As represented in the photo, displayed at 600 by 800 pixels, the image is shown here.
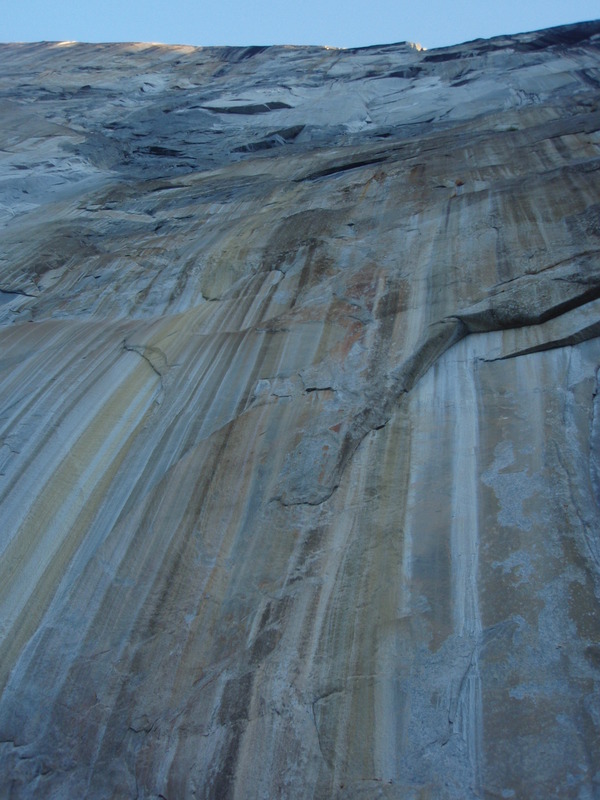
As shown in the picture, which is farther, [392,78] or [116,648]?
[392,78]

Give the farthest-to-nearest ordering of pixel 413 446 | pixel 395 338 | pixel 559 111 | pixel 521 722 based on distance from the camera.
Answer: pixel 559 111 < pixel 395 338 < pixel 413 446 < pixel 521 722

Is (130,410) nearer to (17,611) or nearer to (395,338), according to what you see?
(17,611)

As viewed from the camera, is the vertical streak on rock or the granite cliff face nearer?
the vertical streak on rock

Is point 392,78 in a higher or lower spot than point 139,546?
higher

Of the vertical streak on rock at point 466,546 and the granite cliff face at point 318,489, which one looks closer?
the vertical streak on rock at point 466,546

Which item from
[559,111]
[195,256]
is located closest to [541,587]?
[195,256]

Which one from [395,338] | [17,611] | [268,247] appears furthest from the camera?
[268,247]

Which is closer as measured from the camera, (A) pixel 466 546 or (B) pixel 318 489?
(A) pixel 466 546

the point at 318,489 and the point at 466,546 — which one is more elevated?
the point at 318,489
